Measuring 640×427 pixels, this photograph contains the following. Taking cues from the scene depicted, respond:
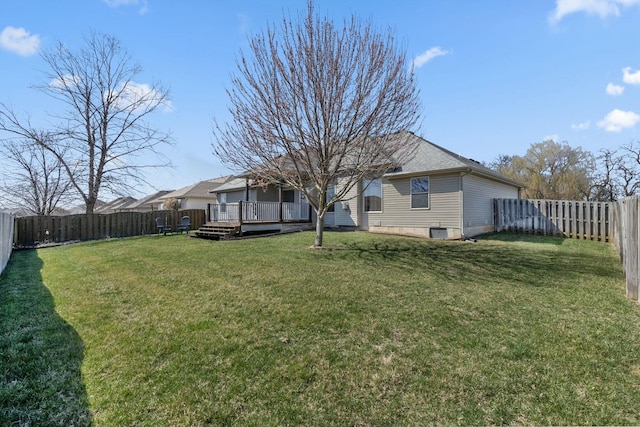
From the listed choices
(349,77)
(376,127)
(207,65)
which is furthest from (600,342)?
(207,65)

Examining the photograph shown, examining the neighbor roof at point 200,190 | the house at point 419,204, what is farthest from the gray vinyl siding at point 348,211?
the neighbor roof at point 200,190

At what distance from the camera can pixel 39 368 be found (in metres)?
3.00

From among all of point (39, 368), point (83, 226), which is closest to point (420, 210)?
point (39, 368)

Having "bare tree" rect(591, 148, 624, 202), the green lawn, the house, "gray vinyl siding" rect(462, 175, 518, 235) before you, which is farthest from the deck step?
"bare tree" rect(591, 148, 624, 202)

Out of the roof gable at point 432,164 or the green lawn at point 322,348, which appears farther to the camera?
the roof gable at point 432,164

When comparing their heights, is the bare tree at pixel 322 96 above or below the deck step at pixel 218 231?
above

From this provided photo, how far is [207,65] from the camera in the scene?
33.3 feet

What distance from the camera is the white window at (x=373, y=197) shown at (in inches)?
553

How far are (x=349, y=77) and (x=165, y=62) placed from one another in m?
6.71

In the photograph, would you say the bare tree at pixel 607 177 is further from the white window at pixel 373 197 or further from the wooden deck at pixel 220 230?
the wooden deck at pixel 220 230

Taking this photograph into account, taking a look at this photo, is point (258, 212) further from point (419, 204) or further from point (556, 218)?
point (556, 218)

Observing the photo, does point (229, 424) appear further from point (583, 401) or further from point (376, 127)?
point (376, 127)

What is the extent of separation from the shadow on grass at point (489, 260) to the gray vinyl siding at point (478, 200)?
1.89 metres

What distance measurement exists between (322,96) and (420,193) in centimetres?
633
